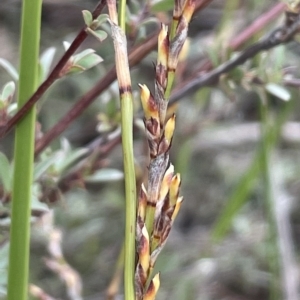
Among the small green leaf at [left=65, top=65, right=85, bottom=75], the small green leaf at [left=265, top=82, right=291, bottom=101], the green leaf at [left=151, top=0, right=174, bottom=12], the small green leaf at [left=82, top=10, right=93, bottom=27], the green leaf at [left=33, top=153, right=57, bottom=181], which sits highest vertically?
the green leaf at [left=151, top=0, right=174, bottom=12]

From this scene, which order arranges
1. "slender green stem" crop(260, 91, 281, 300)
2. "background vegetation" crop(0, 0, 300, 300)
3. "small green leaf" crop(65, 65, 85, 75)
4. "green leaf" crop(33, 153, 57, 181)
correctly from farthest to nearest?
"background vegetation" crop(0, 0, 300, 300) → "slender green stem" crop(260, 91, 281, 300) → "green leaf" crop(33, 153, 57, 181) → "small green leaf" crop(65, 65, 85, 75)

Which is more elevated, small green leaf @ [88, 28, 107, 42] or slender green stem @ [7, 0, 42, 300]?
small green leaf @ [88, 28, 107, 42]

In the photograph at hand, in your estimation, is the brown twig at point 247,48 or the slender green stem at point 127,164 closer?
the slender green stem at point 127,164

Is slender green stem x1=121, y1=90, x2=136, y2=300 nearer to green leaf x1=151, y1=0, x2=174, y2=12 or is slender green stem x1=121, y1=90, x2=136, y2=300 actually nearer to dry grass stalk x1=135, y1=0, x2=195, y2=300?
dry grass stalk x1=135, y1=0, x2=195, y2=300

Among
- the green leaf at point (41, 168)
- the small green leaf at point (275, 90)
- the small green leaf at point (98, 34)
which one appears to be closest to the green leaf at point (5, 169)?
the green leaf at point (41, 168)

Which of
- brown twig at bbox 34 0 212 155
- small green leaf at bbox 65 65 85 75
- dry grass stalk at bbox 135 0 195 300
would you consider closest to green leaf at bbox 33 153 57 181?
brown twig at bbox 34 0 212 155

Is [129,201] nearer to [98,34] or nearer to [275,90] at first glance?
[98,34]

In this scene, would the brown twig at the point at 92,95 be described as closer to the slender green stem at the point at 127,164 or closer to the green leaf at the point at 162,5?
the green leaf at the point at 162,5

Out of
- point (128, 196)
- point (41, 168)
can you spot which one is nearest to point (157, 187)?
point (128, 196)

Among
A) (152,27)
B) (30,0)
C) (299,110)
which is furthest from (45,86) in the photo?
(299,110)
